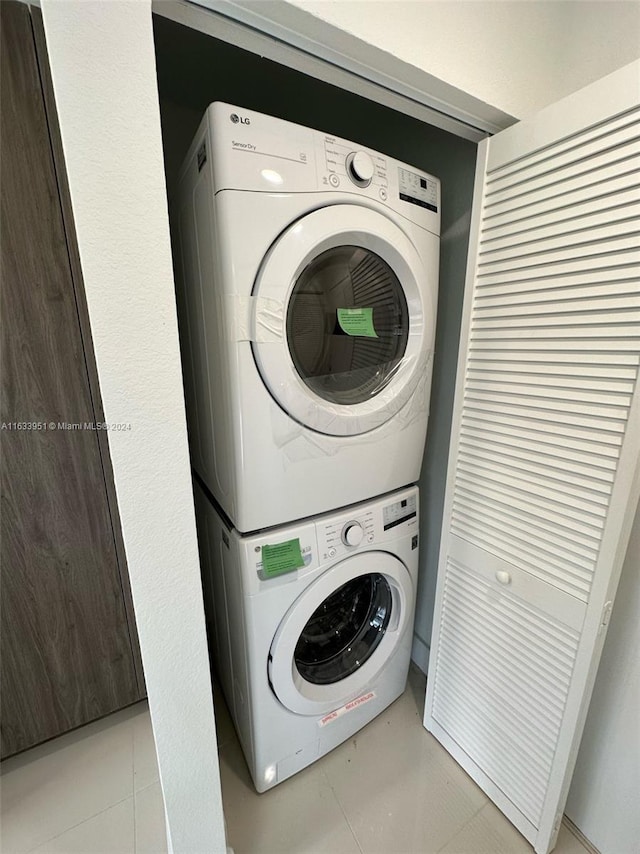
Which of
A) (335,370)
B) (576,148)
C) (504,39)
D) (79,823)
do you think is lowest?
(79,823)

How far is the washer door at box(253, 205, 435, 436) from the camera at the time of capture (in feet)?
2.79

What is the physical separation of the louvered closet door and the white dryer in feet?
0.54

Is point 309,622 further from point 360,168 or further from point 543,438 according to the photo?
point 360,168

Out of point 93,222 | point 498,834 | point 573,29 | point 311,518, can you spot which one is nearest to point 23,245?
point 93,222

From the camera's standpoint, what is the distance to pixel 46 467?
3.65 ft

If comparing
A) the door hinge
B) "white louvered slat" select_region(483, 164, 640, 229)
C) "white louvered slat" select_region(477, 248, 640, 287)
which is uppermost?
"white louvered slat" select_region(483, 164, 640, 229)

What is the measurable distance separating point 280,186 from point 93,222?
1.35 feet

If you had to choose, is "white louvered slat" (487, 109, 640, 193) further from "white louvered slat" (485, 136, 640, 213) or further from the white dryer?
the white dryer

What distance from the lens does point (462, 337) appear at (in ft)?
3.51

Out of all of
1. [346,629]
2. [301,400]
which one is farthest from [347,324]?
[346,629]

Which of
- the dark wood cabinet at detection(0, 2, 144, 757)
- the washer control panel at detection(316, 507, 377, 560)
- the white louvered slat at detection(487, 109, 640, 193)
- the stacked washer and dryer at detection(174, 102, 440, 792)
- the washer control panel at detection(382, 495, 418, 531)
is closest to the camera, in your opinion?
the white louvered slat at detection(487, 109, 640, 193)

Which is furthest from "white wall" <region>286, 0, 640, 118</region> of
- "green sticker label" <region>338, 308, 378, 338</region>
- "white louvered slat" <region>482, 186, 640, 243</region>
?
"green sticker label" <region>338, 308, 378, 338</region>

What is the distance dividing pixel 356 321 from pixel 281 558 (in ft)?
2.05

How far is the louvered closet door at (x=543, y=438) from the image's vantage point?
0.76 meters
